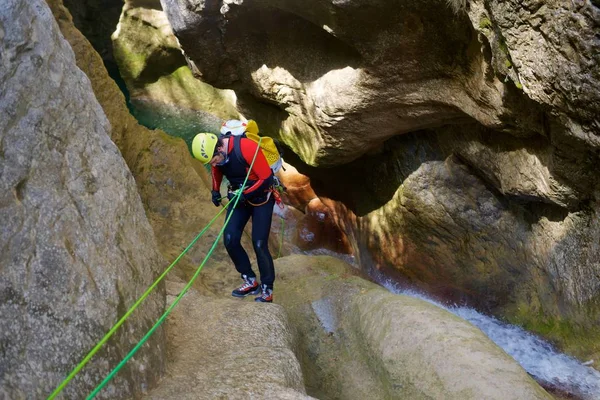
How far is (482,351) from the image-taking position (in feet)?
11.8

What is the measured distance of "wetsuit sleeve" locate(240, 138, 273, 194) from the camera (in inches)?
173

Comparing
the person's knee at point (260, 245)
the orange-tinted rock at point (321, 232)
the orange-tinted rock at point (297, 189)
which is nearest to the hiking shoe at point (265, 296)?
the person's knee at point (260, 245)

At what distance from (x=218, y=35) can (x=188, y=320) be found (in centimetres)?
556

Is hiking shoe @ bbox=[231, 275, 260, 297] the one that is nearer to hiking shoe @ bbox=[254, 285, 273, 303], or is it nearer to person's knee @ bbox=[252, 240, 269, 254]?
hiking shoe @ bbox=[254, 285, 273, 303]

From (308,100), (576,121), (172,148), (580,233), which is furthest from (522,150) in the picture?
(172,148)

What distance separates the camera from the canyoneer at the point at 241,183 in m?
4.39

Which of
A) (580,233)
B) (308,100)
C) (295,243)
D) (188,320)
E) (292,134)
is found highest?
(308,100)

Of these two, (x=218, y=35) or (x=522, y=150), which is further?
(x=218, y=35)

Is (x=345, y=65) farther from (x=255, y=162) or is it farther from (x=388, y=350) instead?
(x=388, y=350)

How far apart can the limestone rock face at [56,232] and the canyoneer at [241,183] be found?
4.16 ft

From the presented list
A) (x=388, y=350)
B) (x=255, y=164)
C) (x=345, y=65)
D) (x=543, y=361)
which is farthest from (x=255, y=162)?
(x=543, y=361)

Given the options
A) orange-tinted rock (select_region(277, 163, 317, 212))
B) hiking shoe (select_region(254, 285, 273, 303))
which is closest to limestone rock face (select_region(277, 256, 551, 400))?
hiking shoe (select_region(254, 285, 273, 303))

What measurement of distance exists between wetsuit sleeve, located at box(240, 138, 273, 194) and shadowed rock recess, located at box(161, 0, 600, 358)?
7.73ft

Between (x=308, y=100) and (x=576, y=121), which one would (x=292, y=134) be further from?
(x=576, y=121)
